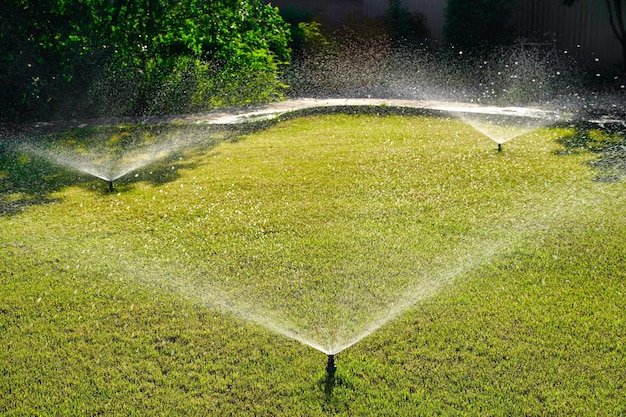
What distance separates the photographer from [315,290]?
3701 millimetres

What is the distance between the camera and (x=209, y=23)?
9.88 metres

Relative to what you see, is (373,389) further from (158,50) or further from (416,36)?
(416,36)

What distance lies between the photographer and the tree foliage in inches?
353

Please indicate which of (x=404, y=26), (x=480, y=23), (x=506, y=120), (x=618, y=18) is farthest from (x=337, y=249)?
(x=404, y=26)

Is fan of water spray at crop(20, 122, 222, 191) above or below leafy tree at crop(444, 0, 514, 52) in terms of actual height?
below

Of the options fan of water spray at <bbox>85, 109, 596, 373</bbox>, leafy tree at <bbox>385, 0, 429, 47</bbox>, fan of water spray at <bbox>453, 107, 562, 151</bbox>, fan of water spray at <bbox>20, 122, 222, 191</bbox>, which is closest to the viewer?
fan of water spray at <bbox>85, 109, 596, 373</bbox>

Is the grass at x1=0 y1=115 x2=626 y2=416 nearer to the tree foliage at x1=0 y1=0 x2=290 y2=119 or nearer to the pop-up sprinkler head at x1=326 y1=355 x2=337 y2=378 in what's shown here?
the pop-up sprinkler head at x1=326 y1=355 x2=337 y2=378

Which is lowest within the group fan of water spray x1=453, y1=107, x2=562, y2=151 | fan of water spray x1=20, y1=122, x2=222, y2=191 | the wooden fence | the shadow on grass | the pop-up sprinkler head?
the pop-up sprinkler head

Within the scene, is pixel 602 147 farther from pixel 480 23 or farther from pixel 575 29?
pixel 575 29

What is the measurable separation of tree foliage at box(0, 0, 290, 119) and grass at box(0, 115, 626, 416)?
334cm

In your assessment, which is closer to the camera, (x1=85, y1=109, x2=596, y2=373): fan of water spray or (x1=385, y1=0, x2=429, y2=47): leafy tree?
(x1=85, y1=109, x2=596, y2=373): fan of water spray

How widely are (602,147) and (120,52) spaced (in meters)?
6.87

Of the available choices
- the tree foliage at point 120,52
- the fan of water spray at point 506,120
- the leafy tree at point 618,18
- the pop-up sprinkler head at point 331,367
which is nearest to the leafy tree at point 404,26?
the leafy tree at point 618,18

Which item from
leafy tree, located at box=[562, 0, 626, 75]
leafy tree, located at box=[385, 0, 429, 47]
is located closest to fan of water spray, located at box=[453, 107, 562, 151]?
leafy tree, located at box=[562, 0, 626, 75]
